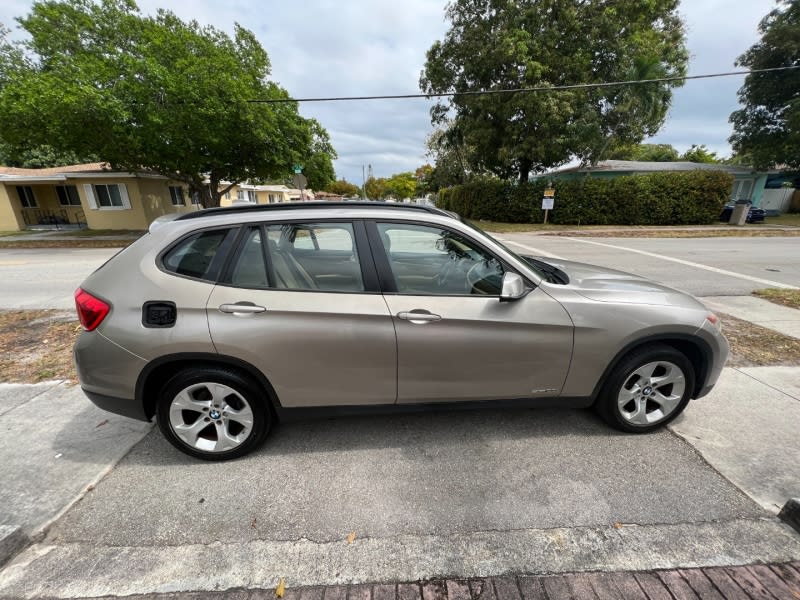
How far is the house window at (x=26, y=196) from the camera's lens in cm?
2162

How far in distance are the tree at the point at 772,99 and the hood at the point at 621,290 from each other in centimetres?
2902

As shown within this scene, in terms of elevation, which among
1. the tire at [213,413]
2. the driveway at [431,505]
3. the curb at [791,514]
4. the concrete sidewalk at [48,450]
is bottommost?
the concrete sidewalk at [48,450]

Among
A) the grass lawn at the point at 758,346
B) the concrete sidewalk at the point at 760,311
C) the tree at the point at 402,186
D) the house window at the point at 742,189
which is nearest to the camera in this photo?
the grass lawn at the point at 758,346

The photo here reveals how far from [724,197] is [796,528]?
81.6 ft

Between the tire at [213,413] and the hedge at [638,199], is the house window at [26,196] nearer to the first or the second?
the tire at [213,413]

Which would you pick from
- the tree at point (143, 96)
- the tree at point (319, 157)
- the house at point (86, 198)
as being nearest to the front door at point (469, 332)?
the tree at point (143, 96)

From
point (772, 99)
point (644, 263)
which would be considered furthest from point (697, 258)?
point (772, 99)

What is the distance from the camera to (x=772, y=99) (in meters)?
23.2

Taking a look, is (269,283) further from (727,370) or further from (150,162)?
(150,162)

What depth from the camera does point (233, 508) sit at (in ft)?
6.72

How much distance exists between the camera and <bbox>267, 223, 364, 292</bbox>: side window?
7.52 ft

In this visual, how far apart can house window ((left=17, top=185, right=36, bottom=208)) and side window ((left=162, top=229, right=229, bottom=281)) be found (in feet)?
96.9

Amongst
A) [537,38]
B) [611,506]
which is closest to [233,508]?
[611,506]

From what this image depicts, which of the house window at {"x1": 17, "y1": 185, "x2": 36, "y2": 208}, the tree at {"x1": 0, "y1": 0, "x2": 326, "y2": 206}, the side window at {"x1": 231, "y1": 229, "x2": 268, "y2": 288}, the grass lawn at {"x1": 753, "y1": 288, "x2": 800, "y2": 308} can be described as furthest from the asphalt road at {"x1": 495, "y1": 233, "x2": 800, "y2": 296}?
the house window at {"x1": 17, "y1": 185, "x2": 36, "y2": 208}
